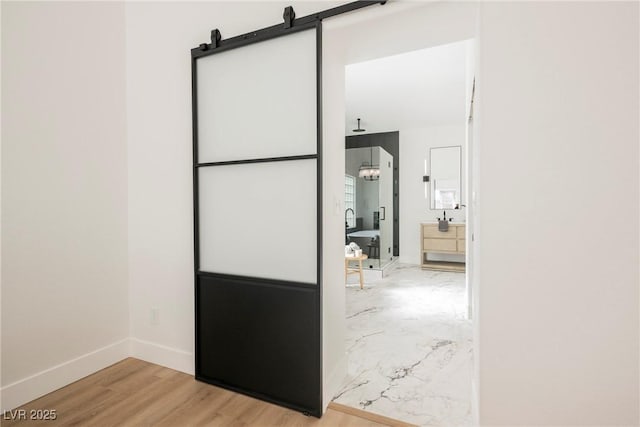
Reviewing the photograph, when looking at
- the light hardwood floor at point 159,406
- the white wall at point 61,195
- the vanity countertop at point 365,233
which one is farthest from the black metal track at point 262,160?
the vanity countertop at point 365,233

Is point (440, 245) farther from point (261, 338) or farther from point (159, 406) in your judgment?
point (159, 406)

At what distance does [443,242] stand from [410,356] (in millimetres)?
3908

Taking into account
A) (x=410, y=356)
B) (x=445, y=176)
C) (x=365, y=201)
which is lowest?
(x=410, y=356)

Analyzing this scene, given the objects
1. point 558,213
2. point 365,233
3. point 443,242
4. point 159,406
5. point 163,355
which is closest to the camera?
point 558,213

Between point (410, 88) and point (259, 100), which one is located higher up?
point (410, 88)

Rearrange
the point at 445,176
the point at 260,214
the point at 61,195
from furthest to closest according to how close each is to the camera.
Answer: the point at 445,176
the point at 61,195
the point at 260,214

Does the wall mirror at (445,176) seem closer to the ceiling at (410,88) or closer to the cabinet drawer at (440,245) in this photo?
the ceiling at (410,88)

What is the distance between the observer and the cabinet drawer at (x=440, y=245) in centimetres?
606

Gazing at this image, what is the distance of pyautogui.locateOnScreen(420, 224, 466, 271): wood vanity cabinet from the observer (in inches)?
237

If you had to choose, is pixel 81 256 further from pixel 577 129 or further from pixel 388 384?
pixel 577 129

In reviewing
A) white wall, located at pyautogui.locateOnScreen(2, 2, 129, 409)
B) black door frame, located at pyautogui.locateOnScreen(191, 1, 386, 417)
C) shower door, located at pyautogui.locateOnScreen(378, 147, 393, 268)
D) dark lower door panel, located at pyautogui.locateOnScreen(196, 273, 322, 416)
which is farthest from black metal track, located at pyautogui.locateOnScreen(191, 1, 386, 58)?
shower door, located at pyautogui.locateOnScreen(378, 147, 393, 268)

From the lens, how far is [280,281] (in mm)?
1972

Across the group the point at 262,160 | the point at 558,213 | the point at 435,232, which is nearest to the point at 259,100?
the point at 262,160

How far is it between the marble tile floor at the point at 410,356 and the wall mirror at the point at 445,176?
2.57 meters
